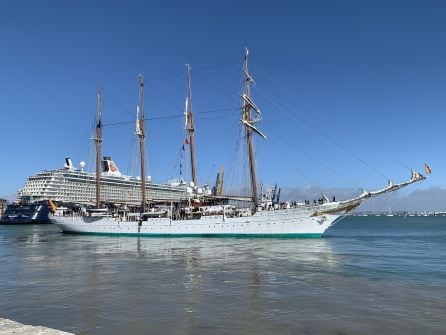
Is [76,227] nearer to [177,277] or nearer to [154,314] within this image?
[177,277]

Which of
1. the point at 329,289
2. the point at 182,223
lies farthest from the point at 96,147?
the point at 329,289

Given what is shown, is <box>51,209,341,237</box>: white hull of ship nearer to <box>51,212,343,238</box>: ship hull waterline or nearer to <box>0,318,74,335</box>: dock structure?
<box>51,212,343,238</box>: ship hull waterline

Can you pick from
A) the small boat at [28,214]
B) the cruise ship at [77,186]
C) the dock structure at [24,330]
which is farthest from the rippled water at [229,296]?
the small boat at [28,214]

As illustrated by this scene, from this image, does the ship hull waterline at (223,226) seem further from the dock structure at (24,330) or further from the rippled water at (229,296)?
the dock structure at (24,330)

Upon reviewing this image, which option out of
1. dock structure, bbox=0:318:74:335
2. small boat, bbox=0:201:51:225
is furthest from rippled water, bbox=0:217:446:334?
small boat, bbox=0:201:51:225

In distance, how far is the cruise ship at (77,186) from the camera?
362 ft

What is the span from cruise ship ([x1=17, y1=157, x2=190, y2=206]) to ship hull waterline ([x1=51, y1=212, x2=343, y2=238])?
45.0 meters

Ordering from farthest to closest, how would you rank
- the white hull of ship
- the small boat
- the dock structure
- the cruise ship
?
the cruise ship → the small boat → the white hull of ship → the dock structure

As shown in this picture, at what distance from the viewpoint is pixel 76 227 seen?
6316 centimetres

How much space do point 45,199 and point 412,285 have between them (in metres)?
105

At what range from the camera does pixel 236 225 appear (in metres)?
49.9

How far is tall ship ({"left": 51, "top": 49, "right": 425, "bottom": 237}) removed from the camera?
48.2 m

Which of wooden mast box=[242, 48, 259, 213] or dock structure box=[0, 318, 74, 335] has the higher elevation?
wooden mast box=[242, 48, 259, 213]

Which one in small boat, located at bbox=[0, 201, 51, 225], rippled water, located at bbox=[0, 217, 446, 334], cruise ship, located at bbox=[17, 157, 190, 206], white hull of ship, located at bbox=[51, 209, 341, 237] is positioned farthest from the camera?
cruise ship, located at bbox=[17, 157, 190, 206]
